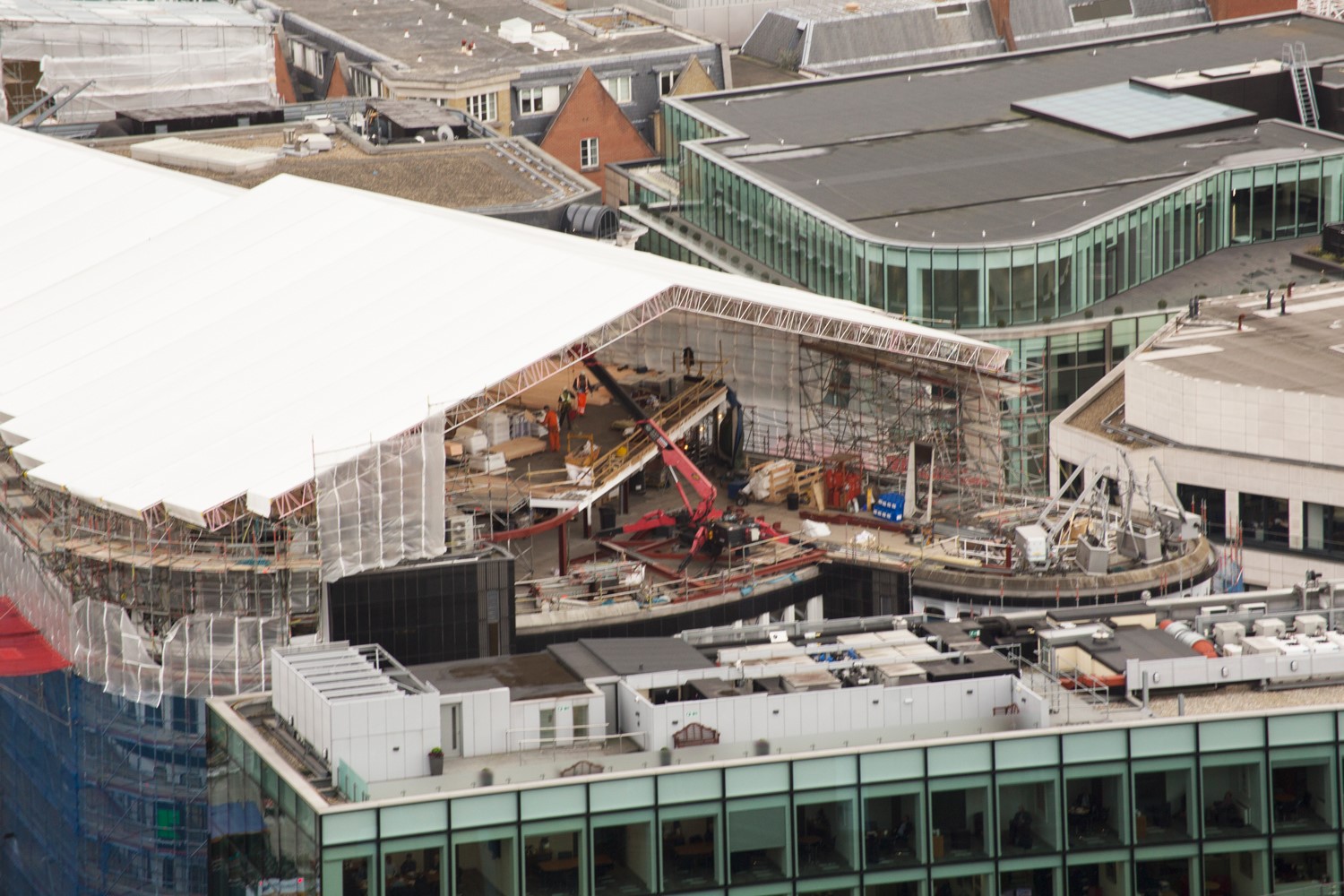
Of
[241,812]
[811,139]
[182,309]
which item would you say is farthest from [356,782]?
[811,139]

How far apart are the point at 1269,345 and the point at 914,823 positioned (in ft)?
226

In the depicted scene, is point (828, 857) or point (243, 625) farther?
point (243, 625)

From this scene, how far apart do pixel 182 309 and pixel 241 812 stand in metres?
41.5

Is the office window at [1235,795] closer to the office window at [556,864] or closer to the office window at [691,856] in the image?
the office window at [691,856]

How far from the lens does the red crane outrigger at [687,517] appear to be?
423ft

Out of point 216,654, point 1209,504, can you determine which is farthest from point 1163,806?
point 1209,504

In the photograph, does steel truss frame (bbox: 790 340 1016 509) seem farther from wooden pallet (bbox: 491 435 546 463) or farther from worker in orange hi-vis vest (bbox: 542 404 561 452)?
wooden pallet (bbox: 491 435 546 463)

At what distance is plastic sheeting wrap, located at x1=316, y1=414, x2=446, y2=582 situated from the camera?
363 feet

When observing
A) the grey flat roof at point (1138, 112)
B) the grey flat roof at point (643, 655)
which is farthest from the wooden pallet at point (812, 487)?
the grey flat roof at point (1138, 112)

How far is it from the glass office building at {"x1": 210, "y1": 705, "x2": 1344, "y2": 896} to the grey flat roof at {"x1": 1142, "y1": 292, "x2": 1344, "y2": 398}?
5394 centimetres

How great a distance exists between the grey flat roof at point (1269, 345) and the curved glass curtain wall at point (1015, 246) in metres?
8.72

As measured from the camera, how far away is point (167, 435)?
116m

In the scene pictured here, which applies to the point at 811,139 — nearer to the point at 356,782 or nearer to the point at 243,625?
the point at 243,625

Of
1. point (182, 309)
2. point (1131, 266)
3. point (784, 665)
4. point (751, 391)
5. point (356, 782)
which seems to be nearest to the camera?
point (356, 782)
